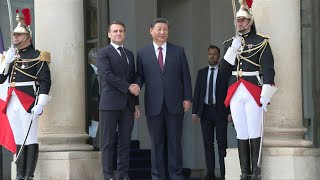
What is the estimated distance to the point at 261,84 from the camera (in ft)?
33.4

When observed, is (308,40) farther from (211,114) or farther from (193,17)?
(193,17)

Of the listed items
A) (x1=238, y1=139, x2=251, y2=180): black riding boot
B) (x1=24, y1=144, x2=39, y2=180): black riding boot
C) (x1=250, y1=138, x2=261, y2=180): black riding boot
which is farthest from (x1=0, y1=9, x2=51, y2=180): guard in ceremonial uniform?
(x1=250, y1=138, x2=261, y2=180): black riding boot

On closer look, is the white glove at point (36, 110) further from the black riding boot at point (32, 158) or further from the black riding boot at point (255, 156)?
the black riding boot at point (255, 156)

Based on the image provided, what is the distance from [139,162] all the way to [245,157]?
442 cm

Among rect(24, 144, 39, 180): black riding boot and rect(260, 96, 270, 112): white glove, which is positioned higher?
rect(260, 96, 270, 112): white glove

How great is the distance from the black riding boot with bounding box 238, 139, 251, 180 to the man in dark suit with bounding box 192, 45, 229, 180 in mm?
2395

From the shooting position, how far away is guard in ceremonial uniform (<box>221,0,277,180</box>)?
10.1 metres

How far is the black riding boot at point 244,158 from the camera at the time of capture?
33.1 feet

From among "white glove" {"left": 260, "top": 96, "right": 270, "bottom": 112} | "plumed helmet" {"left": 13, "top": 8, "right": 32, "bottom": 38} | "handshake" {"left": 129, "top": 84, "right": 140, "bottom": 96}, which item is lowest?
"white glove" {"left": 260, "top": 96, "right": 270, "bottom": 112}

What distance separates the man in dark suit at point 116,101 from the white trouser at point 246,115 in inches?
46.2

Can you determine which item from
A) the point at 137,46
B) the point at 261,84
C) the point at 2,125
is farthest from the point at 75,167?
the point at 137,46

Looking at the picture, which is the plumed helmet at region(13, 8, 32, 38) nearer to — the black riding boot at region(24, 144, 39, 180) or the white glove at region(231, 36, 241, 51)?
the black riding boot at region(24, 144, 39, 180)

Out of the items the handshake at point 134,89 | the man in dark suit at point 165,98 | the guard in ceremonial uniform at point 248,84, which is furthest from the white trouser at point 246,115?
the handshake at point 134,89

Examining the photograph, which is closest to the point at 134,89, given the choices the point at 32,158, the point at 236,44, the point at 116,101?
the point at 116,101
